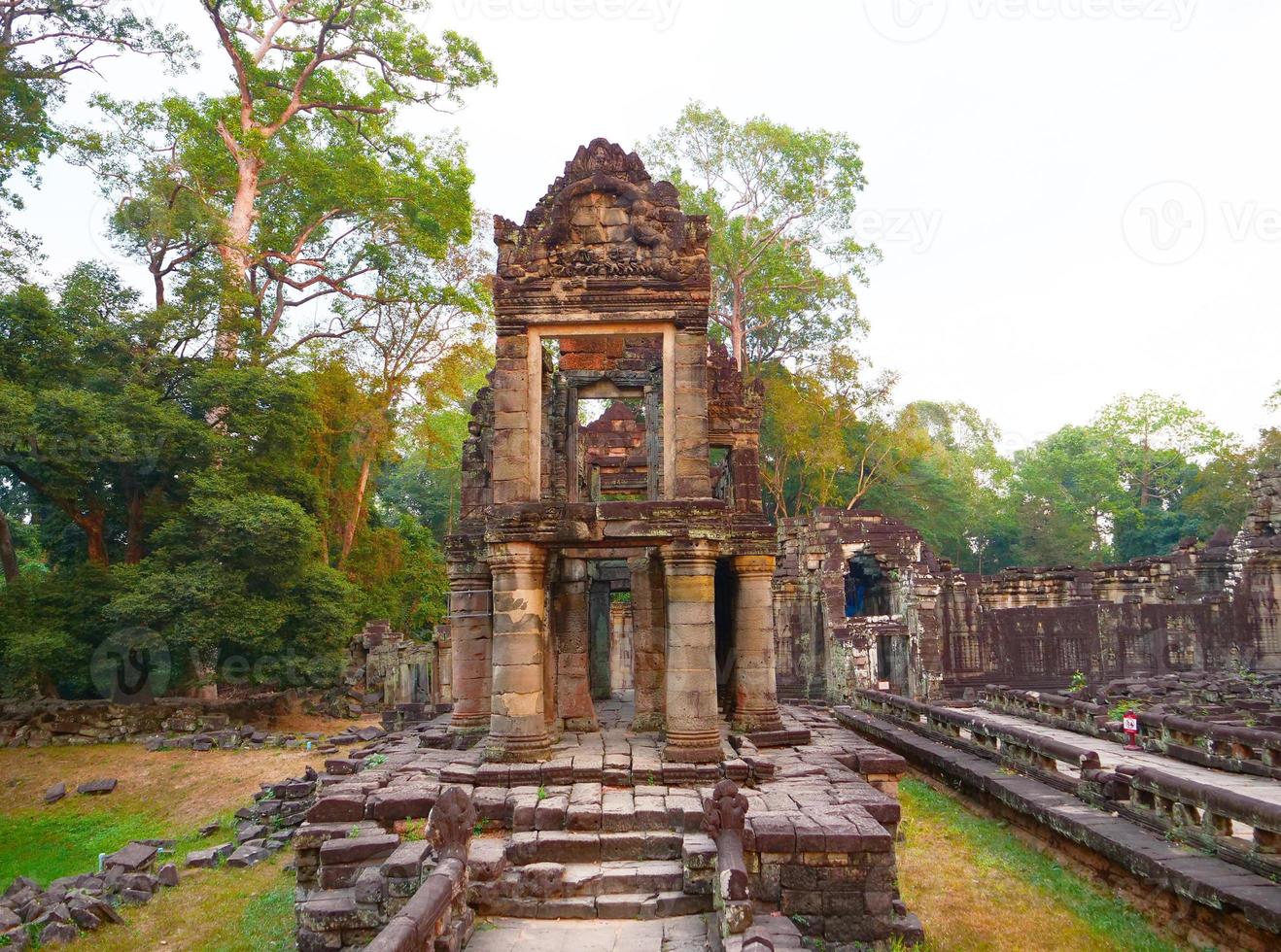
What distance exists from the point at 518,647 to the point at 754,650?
3.42 meters

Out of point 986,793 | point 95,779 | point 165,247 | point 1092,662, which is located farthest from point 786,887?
point 165,247

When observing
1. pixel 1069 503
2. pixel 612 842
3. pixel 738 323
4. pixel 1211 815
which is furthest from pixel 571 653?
pixel 1069 503

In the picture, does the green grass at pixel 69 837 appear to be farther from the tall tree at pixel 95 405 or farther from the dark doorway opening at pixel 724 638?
the dark doorway opening at pixel 724 638

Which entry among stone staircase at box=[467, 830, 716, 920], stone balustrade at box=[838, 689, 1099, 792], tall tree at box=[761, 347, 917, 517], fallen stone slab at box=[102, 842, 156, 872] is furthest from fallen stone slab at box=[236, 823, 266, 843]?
tall tree at box=[761, 347, 917, 517]

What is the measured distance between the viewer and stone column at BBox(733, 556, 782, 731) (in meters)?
10.9

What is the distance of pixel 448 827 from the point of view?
21.4 feet

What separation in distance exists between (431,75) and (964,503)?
30.4m

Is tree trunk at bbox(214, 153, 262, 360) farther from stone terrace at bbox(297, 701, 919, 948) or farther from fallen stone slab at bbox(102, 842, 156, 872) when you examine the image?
stone terrace at bbox(297, 701, 919, 948)

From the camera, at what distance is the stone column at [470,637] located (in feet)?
36.4

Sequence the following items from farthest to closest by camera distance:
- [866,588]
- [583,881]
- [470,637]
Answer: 1. [866,588]
2. [470,637]
3. [583,881]

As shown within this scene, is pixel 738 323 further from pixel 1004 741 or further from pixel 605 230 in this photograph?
pixel 605 230

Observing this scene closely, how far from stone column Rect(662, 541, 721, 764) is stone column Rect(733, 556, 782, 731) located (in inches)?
75.6

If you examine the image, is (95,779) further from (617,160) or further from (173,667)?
(617,160)

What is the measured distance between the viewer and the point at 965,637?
21734 mm
